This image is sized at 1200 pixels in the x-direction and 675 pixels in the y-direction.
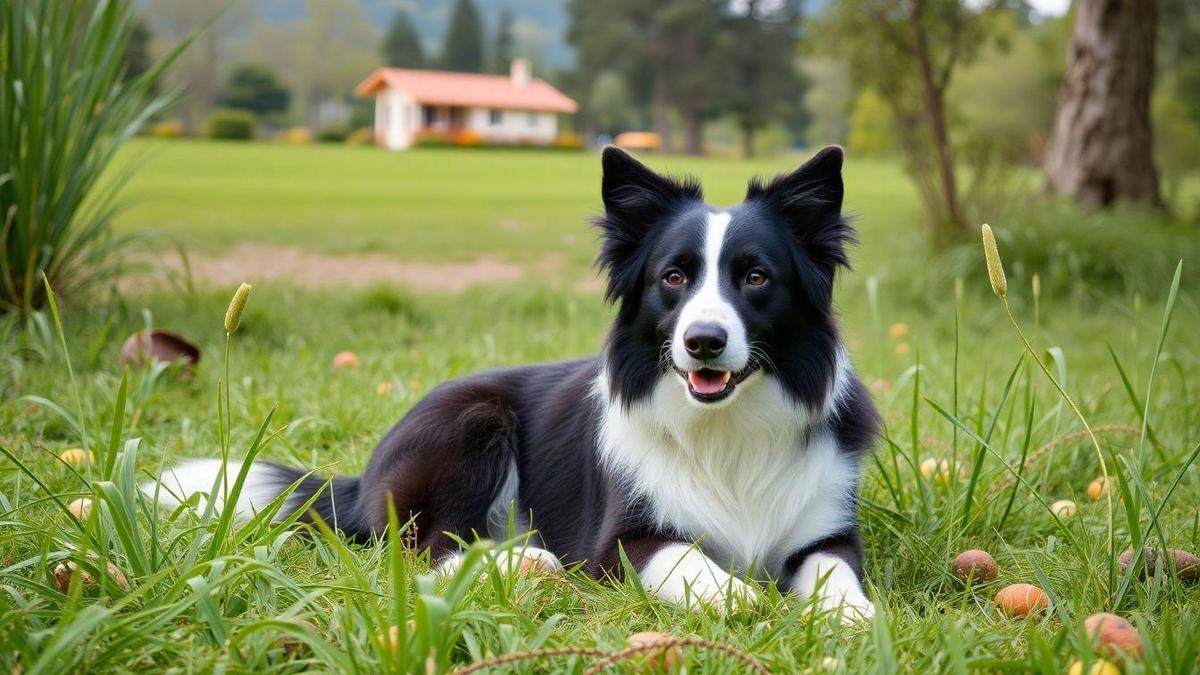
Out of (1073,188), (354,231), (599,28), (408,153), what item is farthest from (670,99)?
A: (1073,188)

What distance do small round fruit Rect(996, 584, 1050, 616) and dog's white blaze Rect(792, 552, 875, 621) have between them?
0.32 m

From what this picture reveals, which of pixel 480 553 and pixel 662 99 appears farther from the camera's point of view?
pixel 662 99

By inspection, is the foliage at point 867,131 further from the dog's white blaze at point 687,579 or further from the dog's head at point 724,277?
the dog's white blaze at point 687,579

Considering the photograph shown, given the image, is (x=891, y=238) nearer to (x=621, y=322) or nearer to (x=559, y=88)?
(x=621, y=322)

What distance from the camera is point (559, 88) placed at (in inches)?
2036

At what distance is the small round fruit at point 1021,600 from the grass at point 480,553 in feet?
0.11

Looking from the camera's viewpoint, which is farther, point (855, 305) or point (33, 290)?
point (855, 305)

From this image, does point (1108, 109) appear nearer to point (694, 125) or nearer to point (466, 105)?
point (694, 125)

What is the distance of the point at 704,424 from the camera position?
2928 mm

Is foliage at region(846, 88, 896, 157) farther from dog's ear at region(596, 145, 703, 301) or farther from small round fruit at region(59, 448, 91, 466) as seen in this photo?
small round fruit at region(59, 448, 91, 466)

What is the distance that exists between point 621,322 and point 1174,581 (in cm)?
153

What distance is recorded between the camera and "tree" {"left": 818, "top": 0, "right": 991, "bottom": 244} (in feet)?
28.0

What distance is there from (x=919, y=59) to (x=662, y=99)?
41.0m

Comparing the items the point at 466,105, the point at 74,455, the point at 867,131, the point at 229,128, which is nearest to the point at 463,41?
the point at 466,105
